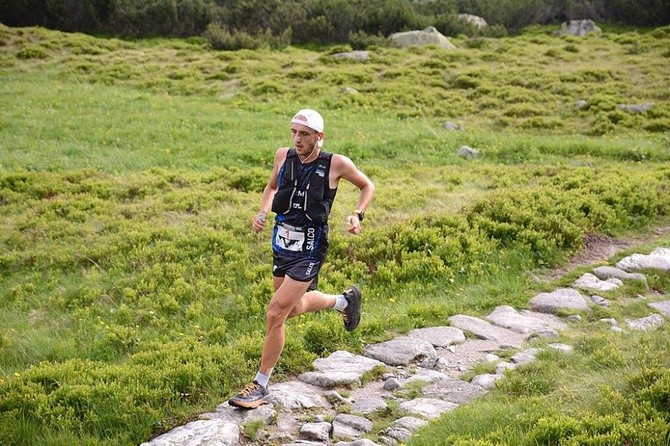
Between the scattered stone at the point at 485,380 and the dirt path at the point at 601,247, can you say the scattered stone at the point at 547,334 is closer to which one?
the scattered stone at the point at 485,380

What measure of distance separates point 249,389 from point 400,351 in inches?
90.8

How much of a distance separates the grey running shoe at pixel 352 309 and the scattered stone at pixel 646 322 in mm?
3773

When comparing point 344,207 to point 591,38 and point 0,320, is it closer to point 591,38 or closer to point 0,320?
point 0,320

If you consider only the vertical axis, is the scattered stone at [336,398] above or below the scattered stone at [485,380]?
below

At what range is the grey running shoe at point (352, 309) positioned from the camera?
818 cm

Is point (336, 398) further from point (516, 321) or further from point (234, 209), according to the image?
point (234, 209)

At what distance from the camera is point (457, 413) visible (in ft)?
20.5

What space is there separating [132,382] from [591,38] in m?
42.1

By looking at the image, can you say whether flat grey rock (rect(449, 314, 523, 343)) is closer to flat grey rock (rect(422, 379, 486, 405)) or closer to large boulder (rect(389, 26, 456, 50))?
flat grey rock (rect(422, 379, 486, 405))

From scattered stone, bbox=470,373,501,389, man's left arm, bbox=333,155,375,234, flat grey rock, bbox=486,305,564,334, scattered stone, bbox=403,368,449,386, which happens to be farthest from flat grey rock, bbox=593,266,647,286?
man's left arm, bbox=333,155,375,234

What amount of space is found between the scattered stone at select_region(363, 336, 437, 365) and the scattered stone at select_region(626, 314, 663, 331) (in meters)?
2.90

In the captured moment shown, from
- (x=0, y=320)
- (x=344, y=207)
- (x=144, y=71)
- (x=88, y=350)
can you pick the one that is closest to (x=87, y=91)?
(x=144, y=71)

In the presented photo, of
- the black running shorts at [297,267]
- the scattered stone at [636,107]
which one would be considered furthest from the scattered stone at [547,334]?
the scattered stone at [636,107]

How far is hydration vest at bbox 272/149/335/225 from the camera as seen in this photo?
6848 mm
